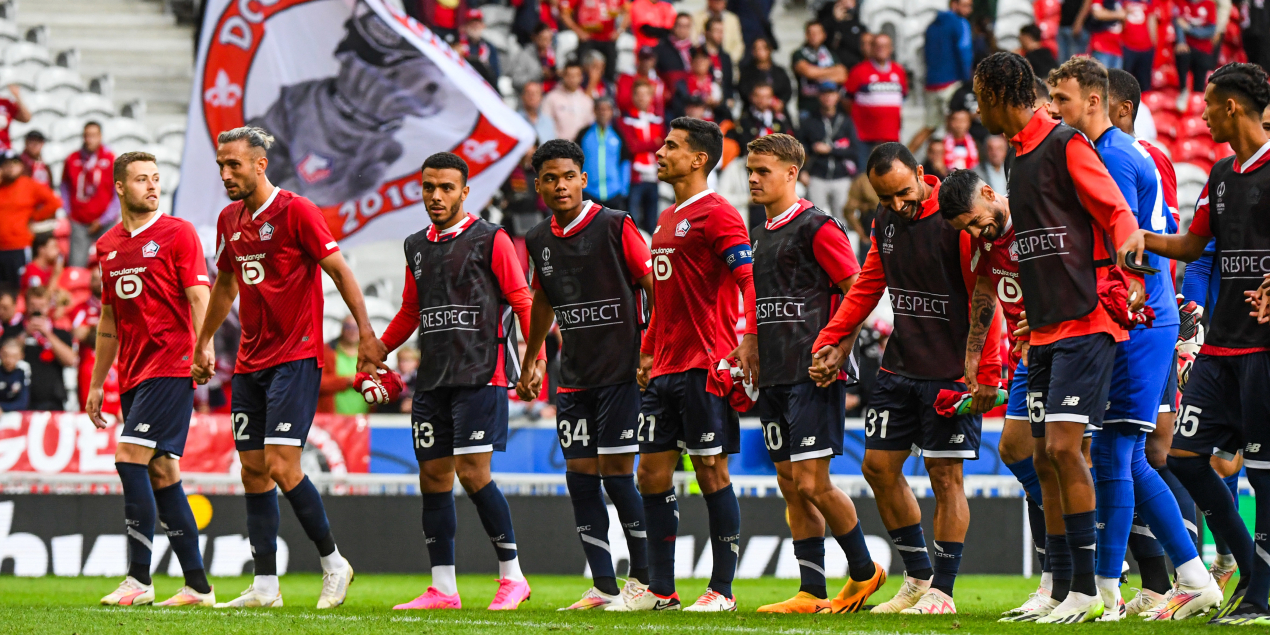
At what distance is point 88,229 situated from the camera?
15734 mm

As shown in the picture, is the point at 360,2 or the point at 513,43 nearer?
the point at 360,2

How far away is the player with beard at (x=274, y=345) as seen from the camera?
7.77 m

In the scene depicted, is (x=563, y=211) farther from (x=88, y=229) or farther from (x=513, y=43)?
Answer: (x=513, y=43)

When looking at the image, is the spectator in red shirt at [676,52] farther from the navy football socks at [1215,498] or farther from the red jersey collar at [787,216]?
the navy football socks at [1215,498]

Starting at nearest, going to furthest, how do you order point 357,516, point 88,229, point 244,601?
1. point 244,601
2. point 357,516
3. point 88,229

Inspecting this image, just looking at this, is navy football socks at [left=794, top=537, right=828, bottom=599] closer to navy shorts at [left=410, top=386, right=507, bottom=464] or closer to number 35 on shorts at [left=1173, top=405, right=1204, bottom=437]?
navy shorts at [left=410, top=386, right=507, bottom=464]

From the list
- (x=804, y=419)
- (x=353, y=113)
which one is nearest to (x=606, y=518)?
(x=804, y=419)

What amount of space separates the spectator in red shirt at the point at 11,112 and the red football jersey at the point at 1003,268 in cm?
1333

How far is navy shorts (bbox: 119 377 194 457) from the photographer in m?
7.97

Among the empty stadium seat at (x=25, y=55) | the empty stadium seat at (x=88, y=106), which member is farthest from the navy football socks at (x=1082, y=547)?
the empty stadium seat at (x=25, y=55)

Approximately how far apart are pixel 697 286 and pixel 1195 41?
14.4m

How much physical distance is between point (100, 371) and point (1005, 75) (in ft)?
18.3

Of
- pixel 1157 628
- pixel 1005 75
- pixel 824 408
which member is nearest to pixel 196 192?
pixel 824 408

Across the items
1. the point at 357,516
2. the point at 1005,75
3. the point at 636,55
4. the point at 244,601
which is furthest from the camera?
the point at 636,55
